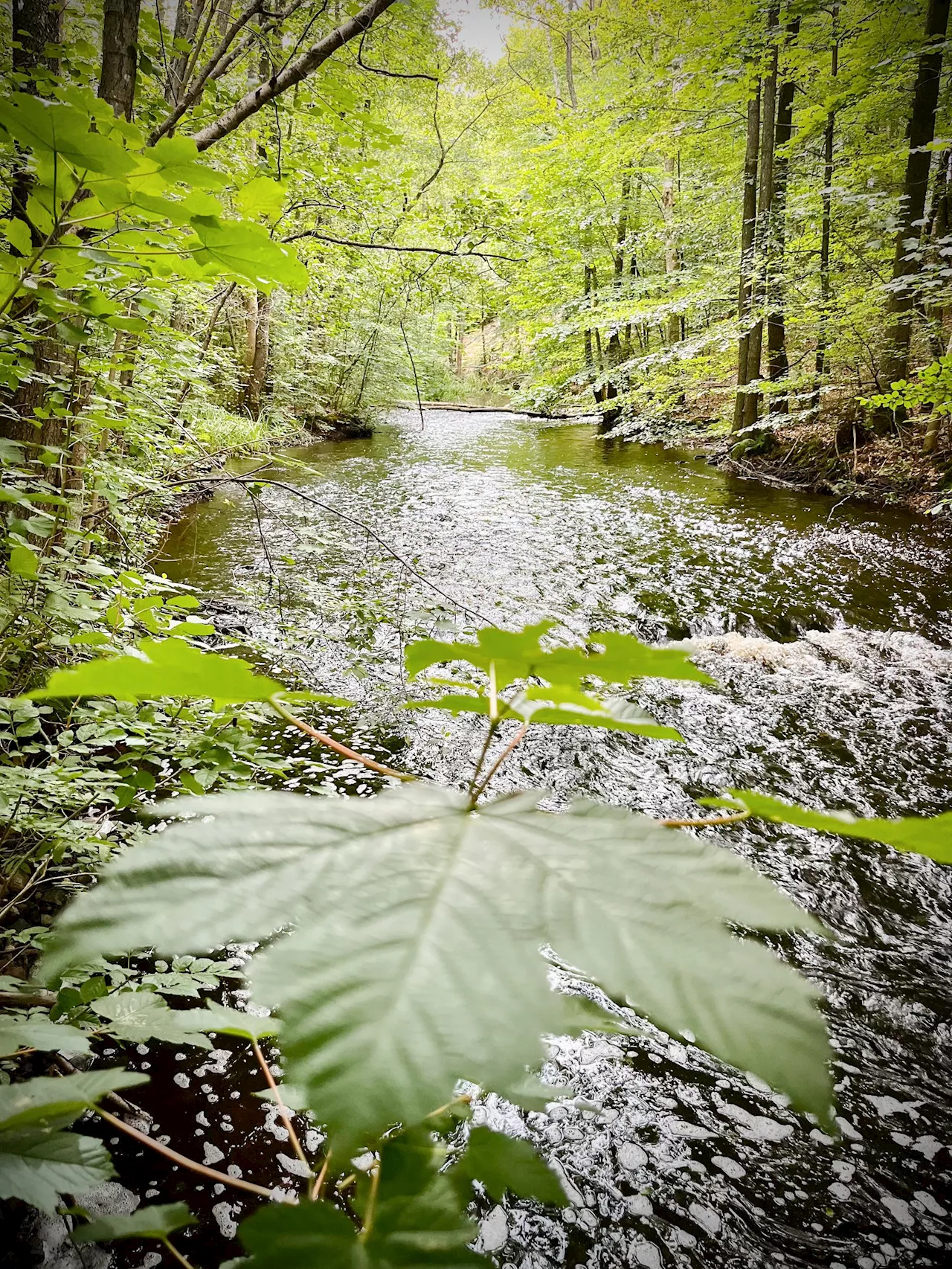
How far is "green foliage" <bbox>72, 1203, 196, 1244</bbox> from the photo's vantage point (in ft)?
1.61

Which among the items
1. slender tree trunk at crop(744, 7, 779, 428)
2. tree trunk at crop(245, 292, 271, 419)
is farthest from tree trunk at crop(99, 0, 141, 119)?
tree trunk at crop(245, 292, 271, 419)

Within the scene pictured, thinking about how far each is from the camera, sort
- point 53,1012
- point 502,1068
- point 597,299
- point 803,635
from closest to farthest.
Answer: point 502,1068 < point 53,1012 < point 803,635 < point 597,299

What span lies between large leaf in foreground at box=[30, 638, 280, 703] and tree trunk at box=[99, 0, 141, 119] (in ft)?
9.24

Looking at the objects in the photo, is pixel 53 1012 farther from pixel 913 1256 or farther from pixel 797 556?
pixel 797 556

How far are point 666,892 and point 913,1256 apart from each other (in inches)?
82.0

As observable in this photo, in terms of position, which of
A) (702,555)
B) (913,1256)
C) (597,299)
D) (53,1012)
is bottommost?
(913,1256)

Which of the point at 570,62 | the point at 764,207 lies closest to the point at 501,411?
the point at 570,62

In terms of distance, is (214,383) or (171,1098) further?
(214,383)

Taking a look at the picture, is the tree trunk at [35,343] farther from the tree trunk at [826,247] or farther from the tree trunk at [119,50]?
the tree trunk at [826,247]

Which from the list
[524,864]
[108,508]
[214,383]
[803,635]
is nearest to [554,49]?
[214,383]

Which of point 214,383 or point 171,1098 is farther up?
point 214,383

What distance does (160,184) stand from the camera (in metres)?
0.79

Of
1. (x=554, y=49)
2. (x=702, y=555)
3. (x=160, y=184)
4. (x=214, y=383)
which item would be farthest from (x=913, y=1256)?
(x=554, y=49)

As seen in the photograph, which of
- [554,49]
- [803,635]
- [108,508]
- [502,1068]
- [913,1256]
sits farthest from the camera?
[554,49]
